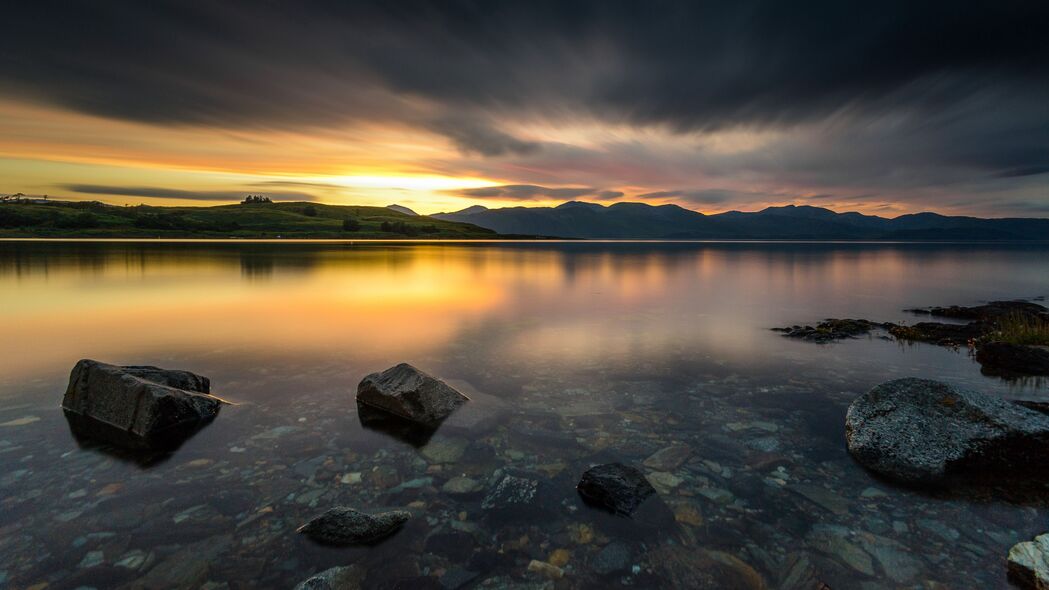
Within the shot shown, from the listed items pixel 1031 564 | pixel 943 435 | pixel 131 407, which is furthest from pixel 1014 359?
pixel 131 407

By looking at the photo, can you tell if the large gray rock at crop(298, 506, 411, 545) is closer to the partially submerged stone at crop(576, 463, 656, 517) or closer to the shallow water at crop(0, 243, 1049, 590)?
the shallow water at crop(0, 243, 1049, 590)

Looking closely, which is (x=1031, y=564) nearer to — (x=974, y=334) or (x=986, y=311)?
(x=974, y=334)

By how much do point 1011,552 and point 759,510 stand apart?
3184 mm

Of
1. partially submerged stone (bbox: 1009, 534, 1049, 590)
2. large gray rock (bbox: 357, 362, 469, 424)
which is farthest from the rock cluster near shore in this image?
large gray rock (bbox: 357, 362, 469, 424)

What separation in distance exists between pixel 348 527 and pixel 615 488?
14.7ft

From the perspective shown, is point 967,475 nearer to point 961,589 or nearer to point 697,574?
point 961,589

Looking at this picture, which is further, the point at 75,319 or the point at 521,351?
the point at 75,319

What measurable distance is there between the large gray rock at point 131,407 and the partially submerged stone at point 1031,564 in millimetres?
14938

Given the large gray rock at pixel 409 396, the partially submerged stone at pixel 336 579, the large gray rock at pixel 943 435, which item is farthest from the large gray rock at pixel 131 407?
the large gray rock at pixel 943 435

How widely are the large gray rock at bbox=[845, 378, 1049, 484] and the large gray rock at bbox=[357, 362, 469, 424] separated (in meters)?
9.57

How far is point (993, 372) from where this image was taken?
1650cm

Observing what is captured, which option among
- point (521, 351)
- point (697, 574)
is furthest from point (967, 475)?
point (521, 351)

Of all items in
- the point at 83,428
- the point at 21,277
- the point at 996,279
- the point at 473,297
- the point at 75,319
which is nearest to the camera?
the point at 83,428

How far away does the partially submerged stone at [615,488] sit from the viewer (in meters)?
7.91
